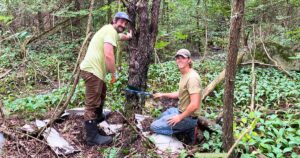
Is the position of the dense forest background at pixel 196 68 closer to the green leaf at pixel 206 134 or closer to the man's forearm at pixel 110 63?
the green leaf at pixel 206 134

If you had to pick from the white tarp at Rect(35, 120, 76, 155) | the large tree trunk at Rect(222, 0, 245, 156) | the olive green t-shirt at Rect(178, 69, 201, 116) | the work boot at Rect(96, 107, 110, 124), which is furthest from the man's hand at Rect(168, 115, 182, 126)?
the white tarp at Rect(35, 120, 76, 155)

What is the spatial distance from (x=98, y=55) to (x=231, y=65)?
2.30 m

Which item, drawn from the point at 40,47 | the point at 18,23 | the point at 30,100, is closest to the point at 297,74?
the point at 30,100

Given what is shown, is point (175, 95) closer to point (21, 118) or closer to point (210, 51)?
point (21, 118)

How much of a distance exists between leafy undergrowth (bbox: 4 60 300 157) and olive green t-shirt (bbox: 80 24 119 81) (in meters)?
1.28

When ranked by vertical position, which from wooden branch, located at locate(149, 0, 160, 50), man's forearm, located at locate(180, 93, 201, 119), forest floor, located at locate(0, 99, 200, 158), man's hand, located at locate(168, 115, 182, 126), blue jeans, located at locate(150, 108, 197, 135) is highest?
wooden branch, located at locate(149, 0, 160, 50)

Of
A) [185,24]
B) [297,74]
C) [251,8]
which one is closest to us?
[297,74]

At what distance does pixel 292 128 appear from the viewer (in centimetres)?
498

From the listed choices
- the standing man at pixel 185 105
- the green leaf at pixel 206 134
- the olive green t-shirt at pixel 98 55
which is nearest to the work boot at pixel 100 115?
the olive green t-shirt at pixel 98 55

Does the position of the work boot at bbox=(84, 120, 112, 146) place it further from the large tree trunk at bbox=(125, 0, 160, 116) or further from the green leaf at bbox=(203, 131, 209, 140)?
the green leaf at bbox=(203, 131, 209, 140)

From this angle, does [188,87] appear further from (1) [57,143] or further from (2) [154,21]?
(1) [57,143]

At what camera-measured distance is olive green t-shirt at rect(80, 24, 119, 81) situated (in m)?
5.01

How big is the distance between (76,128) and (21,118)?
116cm

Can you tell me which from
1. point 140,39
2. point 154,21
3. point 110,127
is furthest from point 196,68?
point 110,127
